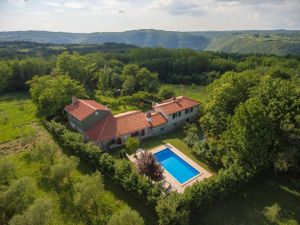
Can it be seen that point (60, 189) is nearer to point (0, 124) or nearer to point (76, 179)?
point (76, 179)

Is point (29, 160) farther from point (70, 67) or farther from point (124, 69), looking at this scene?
point (124, 69)


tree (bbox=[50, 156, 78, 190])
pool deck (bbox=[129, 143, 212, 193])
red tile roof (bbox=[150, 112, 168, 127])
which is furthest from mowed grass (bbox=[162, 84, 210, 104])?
tree (bbox=[50, 156, 78, 190])

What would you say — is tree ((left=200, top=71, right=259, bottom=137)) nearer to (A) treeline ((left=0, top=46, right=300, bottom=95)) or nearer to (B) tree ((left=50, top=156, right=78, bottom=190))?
(B) tree ((left=50, top=156, right=78, bottom=190))

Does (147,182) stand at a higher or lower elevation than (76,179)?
higher

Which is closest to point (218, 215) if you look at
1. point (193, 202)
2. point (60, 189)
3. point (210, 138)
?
point (193, 202)

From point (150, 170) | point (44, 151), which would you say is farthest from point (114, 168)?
point (44, 151)

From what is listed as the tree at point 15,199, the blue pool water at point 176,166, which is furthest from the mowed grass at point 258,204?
the tree at point 15,199

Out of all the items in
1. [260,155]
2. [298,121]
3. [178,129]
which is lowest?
[178,129]

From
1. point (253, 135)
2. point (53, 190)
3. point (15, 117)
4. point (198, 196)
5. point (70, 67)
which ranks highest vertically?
point (70, 67)
